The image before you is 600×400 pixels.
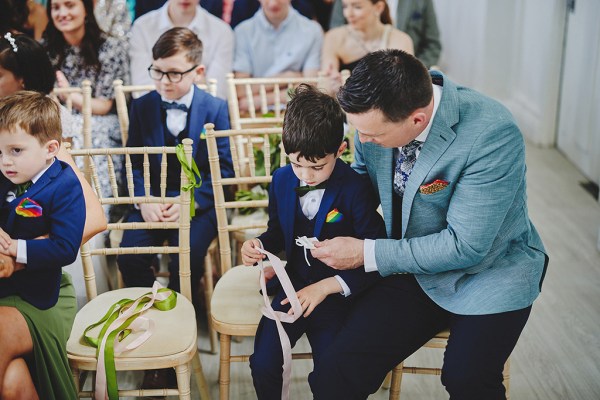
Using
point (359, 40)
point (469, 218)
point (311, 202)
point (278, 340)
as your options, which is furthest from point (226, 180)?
point (359, 40)

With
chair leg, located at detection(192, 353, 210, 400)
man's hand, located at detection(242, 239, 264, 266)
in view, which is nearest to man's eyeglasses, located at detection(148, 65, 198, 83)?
man's hand, located at detection(242, 239, 264, 266)

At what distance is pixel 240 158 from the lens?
10.2ft

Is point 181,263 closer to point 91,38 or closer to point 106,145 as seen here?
point 106,145

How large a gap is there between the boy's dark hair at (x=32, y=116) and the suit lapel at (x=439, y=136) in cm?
96

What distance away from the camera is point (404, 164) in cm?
210

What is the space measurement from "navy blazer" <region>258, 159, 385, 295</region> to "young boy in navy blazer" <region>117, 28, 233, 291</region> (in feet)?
2.22

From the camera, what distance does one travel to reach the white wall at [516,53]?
183 inches

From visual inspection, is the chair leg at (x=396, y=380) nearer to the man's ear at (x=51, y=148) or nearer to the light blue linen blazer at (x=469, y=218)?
the light blue linen blazer at (x=469, y=218)

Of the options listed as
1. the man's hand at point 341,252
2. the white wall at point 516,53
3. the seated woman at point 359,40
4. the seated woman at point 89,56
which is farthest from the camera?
the white wall at point 516,53

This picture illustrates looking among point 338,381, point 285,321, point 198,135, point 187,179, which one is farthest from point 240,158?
point 338,381

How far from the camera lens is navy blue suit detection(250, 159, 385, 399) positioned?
6.95 feet

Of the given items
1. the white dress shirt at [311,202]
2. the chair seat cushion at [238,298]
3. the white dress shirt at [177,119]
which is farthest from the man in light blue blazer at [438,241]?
the white dress shirt at [177,119]

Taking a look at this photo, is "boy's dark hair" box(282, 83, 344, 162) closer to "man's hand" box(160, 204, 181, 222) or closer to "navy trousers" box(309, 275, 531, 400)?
"navy trousers" box(309, 275, 531, 400)

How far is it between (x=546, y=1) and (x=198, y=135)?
270cm
